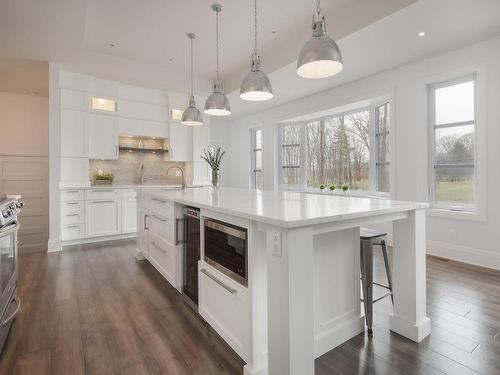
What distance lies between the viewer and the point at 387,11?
276cm

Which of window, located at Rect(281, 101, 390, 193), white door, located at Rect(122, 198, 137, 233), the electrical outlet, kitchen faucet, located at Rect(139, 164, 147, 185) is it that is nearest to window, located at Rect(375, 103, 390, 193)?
window, located at Rect(281, 101, 390, 193)

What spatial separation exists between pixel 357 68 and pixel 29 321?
478 cm

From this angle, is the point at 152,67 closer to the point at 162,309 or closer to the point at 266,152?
the point at 266,152

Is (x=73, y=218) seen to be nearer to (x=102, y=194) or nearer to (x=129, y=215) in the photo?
(x=102, y=194)

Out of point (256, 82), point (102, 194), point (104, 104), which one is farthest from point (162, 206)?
point (104, 104)

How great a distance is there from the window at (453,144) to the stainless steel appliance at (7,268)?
4.65m

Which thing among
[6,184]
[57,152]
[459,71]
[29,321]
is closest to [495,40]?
[459,71]

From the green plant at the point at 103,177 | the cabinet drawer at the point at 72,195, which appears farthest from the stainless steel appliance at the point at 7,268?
the green plant at the point at 103,177

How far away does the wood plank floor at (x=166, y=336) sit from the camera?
1.60m

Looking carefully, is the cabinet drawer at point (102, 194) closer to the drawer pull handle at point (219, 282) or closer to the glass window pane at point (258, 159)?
the drawer pull handle at point (219, 282)

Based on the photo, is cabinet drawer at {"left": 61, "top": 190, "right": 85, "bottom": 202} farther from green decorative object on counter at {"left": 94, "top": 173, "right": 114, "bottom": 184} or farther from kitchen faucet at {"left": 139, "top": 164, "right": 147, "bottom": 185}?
kitchen faucet at {"left": 139, "top": 164, "right": 147, "bottom": 185}

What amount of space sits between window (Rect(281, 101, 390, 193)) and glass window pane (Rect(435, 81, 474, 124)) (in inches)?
31.1

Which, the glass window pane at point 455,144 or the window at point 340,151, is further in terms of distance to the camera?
the window at point 340,151

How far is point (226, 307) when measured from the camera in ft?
5.64
